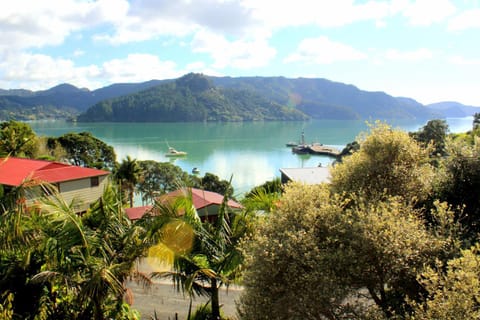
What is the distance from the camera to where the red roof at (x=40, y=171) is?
17.8m

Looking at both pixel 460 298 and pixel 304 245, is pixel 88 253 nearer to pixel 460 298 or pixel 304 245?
pixel 304 245

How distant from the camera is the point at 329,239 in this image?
4.59 meters

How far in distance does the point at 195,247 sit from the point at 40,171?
15728 millimetres

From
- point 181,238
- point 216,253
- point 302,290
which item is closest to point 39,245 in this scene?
point 181,238

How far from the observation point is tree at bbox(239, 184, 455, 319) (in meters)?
4.34

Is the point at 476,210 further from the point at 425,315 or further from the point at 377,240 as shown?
the point at 425,315

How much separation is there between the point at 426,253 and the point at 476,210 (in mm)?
1808


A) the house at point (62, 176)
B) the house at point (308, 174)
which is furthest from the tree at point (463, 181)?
the house at point (308, 174)

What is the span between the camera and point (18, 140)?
29828mm

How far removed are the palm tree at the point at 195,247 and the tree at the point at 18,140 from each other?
23.9 metres

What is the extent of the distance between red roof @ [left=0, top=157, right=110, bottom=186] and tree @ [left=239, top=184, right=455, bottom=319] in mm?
16068

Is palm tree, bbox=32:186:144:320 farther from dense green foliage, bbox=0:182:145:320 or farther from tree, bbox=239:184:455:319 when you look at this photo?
tree, bbox=239:184:455:319

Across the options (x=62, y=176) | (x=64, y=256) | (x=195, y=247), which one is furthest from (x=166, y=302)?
(x=62, y=176)

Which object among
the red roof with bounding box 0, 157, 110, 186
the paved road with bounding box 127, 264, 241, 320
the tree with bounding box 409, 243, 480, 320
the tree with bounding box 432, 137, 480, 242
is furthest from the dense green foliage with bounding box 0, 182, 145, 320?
the red roof with bounding box 0, 157, 110, 186
